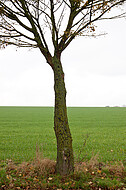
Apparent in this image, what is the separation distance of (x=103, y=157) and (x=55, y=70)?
201 inches

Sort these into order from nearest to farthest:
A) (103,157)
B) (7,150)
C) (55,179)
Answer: (55,179), (103,157), (7,150)

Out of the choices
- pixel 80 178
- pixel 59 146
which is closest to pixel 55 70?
pixel 59 146

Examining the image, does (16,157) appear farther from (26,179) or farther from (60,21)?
(60,21)

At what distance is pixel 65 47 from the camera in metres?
7.29

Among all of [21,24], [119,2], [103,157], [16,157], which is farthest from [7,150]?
[119,2]

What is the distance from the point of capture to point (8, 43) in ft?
24.0

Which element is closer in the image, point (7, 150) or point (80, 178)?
point (80, 178)

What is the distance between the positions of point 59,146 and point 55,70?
2439 millimetres

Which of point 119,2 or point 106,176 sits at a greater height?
point 119,2

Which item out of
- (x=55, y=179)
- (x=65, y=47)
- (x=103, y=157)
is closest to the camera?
(x=55, y=179)

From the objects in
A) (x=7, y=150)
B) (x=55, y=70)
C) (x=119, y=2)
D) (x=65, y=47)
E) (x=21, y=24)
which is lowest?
(x=7, y=150)

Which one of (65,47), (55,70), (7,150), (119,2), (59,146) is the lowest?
(7,150)

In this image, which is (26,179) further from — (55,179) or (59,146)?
(59,146)

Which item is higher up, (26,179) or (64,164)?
(64,164)
